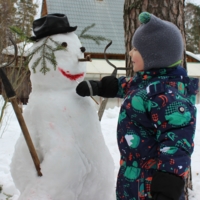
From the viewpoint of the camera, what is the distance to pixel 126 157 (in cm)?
155

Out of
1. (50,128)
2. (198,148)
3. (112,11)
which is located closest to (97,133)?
(50,128)

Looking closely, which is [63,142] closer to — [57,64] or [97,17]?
[57,64]

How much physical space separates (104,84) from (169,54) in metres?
0.45

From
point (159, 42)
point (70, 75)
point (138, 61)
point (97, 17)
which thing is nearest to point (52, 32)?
point (70, 75)

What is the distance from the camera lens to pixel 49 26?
176 cm

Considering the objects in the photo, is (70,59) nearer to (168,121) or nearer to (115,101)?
(168,121)

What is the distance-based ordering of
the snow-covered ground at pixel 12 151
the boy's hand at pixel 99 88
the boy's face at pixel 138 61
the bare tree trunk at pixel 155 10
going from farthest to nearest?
1. the snow-covered ground at pixel 12 151
2. the bare tree trunk at pixel 155 10
3. the boy's hand at pixel 99 88
4. the boy's face at pixel 138 61

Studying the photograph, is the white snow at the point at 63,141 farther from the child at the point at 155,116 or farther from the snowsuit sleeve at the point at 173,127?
the snowsuit sleeve at the point at 173,127

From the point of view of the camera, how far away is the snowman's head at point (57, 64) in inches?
68.3

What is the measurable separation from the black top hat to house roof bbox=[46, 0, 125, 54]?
9.14 m

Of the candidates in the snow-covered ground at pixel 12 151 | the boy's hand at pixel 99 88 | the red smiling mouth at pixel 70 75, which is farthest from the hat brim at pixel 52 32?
the snow-covered ground at pixel 12 151

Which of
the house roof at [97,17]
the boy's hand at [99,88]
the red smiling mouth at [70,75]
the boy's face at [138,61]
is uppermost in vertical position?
the boy's face at [138,61]

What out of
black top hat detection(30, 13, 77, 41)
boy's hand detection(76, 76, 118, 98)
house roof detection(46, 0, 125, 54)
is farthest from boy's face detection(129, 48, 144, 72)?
house roof detection(46, 0, 125, 54)

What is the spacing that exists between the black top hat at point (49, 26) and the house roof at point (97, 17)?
9141mm
